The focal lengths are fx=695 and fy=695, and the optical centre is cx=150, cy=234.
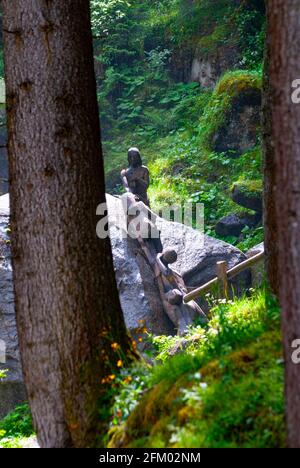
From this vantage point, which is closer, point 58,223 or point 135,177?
point 58,223

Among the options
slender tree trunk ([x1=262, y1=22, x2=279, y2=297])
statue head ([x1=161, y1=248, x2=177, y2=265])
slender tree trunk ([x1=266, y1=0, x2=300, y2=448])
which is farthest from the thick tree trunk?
statue head ([x1=161, y1=248, x2=177, y2=265])

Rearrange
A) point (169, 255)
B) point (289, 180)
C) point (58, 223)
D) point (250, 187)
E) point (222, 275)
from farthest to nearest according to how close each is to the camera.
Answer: point (250, 187)
point (169, 255)
point (222, 275)
point (58, 223)
point (289, 180)

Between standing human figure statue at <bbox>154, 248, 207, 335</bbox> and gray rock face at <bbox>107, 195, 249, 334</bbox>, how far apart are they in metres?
0.28

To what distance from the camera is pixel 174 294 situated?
44.5 ft

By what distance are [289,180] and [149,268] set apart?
10.6m

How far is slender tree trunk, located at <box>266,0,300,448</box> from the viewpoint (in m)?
3.89

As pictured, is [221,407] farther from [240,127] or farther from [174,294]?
[240,127]

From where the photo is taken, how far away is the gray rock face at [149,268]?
13.8m

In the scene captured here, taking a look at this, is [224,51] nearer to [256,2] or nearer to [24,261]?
[256,2]

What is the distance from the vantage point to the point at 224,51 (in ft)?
78.6

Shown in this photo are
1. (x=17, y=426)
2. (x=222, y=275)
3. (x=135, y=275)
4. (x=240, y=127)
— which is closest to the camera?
(x=17, y=426)

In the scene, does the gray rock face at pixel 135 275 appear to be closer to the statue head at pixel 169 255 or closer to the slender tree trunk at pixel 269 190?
the statue head at pixel 169 255

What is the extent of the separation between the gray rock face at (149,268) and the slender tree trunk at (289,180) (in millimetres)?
9251

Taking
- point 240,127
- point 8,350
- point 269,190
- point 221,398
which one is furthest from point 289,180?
point 240,127
